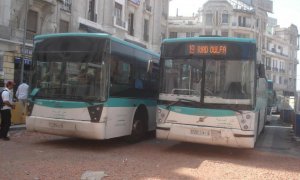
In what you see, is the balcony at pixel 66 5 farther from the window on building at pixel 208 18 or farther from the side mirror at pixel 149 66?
the window on building at pixel 208 18

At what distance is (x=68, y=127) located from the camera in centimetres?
1096

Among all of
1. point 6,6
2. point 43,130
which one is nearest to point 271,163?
point 43,130

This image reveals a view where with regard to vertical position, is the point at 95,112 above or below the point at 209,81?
below

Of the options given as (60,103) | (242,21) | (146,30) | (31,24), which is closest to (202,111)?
(60,103)

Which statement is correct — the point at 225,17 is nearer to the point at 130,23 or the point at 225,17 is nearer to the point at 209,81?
the point at 130,23

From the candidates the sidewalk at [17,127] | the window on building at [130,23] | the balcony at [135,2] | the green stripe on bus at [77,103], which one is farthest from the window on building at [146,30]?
the green stripe on bus at [77,103]

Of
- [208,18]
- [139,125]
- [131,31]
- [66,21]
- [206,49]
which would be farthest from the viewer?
[208,18]

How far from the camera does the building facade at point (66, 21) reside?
24.9 m

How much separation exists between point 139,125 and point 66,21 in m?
19.8

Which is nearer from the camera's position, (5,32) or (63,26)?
(5,32)

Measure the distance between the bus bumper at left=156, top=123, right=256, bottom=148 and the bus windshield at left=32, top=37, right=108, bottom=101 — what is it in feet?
6.34

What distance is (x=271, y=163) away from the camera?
10.8 metres

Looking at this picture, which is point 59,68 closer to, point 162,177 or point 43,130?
point 43,130

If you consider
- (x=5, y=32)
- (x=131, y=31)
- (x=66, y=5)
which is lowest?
→ (x=5, y=32)
